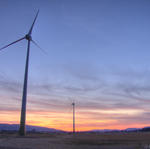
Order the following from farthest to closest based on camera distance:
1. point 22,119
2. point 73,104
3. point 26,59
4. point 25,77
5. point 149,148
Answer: point 73,104 → point 26,59 → point 25,77 → point 22,119 → point 149,148

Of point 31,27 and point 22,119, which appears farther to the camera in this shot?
point 31,27

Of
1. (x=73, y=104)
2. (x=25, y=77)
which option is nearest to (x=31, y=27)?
Result: (x=25, y=77)

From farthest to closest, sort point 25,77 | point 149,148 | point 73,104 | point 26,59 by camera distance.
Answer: point 73,104 < point 26,59 < point 25,77 < point 149,148

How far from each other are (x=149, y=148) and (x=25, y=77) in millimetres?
38832

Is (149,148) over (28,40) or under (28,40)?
under

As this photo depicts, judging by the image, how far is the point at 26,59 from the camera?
5941 cm

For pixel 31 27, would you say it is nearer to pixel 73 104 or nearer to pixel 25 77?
pixel 25 77

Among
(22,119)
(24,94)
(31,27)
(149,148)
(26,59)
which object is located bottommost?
(149,148)

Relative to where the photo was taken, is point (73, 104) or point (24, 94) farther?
point (73, 104)

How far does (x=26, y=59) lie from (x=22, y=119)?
1804 cm

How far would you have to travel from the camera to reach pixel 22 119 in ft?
169

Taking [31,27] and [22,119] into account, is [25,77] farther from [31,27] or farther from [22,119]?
[31,27]

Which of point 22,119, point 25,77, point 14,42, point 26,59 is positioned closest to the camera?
point 22,119

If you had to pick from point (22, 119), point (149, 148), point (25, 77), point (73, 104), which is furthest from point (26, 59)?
point (73, 104)
